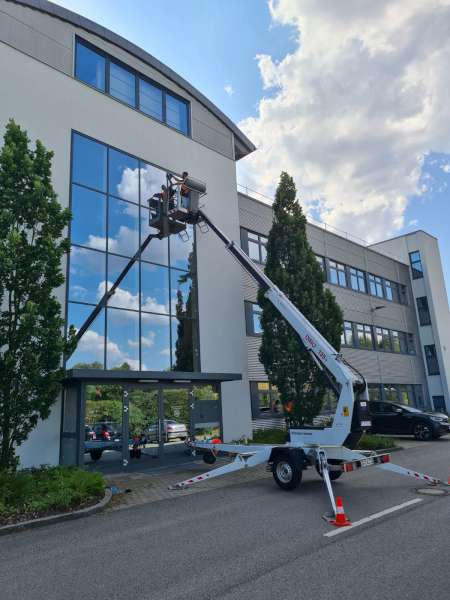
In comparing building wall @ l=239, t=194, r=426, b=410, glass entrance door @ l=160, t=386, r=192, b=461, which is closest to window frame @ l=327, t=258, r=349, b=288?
building wall @ l=239, t=194, r=426, b=410

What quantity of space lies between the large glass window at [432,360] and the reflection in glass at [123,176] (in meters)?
26.4

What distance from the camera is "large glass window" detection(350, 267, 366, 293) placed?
29094mm

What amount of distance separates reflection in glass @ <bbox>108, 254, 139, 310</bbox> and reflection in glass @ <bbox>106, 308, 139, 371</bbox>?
0.90 ft

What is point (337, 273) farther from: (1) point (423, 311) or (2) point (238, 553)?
(2) point (238, 553)

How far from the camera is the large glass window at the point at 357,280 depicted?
95.5ft

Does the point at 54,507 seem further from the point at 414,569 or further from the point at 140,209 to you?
the point at 140,209

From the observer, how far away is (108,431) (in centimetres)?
1272

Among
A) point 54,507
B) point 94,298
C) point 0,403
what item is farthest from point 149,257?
point 54,507

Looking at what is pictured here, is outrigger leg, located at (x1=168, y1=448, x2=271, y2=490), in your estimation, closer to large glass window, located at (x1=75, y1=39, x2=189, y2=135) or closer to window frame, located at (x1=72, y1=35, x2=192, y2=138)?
window frame, located at (x1=72, y1=35, x2=192, y2=138)

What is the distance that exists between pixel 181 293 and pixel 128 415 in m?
5.42

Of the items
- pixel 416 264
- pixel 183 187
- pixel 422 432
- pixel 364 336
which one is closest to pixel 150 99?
pixel 183 187

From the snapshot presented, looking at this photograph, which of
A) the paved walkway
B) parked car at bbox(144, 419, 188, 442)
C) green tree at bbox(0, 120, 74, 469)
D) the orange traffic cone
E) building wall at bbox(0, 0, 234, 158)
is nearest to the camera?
the orange traffic cone

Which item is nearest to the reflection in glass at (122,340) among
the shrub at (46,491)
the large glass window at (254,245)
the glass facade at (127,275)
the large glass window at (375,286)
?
the glass facade at (127,275)

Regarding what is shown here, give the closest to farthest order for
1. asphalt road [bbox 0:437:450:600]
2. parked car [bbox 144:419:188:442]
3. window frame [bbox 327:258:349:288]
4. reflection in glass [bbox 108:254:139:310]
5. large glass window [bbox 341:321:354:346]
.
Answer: asphalt road [bbox 0:437:450:600], parked car [bbox 144:419:188:442], reflection in glass [bbox 108:254:139:310], large glass window [bbox 341:321:354:346], window frame [bbox 327:258:349:288]
